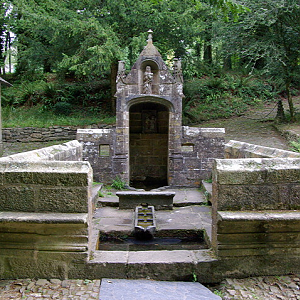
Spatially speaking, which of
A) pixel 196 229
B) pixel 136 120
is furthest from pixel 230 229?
pixel 136 120

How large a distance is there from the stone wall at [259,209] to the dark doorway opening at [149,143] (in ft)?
25.0

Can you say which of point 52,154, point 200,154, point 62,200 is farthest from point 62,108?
point 62,200

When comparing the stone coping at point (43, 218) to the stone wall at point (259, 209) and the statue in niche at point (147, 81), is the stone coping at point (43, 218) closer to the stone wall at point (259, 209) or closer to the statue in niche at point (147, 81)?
the stone wall at point (259, 209)

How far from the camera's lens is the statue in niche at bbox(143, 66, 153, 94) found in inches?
345

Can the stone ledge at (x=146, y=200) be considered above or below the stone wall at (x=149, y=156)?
below

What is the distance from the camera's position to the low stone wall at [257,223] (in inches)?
131

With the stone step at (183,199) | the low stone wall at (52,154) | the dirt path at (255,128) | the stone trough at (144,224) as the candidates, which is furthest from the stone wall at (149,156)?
the stone trough at (144,224)

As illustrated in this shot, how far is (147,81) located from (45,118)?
10067mm

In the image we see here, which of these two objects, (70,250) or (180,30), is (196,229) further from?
(180,30)

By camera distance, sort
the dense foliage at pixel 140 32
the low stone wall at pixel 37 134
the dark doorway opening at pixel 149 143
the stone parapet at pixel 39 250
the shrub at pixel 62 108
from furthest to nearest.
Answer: the shrub at pixel 62 108 < the low stone wall at pixel 37 134 < the dense foliage at pixel 140 32 < the dark doorway opening at pixel 149 143 < the stone parapet at pixel 39 250

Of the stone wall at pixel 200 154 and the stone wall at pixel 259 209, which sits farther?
the stone wall at pixel 200 154

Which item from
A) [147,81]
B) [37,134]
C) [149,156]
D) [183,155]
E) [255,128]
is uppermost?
[147,81]

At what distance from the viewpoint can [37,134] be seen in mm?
15711

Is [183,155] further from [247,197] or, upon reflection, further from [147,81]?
[247,197]
